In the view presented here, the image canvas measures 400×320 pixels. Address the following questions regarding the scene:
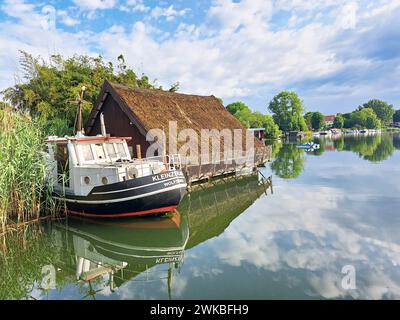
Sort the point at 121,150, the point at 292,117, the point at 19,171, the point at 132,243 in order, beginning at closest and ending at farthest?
1. the point at 132,243
2. the point at 19,171
3. the point at 121,150
4. the point at 292,117

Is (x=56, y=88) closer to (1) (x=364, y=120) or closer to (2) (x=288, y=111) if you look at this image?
(2) (x=288, y=111)

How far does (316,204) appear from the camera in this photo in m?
14.2

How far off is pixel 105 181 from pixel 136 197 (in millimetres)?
1496

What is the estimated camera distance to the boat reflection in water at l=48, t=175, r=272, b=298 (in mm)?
8148

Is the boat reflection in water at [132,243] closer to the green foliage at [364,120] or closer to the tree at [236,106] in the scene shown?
the tree at [236,106]

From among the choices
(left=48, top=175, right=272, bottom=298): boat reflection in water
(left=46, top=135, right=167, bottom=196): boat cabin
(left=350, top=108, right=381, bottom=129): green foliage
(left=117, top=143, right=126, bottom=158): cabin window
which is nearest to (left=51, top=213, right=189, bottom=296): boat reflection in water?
(left=48, top=175, right=272, bottom=298): boat reflection in water

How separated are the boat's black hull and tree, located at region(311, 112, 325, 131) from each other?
101 meters

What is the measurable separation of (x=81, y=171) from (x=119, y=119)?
7.21 m

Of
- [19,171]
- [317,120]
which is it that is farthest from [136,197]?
[317,120]

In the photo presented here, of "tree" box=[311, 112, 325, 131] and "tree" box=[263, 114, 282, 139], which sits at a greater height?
"tree" box=[311, 112, 325, 131]

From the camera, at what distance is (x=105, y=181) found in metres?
11.8

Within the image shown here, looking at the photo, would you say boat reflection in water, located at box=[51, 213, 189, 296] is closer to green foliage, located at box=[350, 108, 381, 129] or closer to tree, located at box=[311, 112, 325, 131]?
tree, located at box=[311, 112, 325, 131]

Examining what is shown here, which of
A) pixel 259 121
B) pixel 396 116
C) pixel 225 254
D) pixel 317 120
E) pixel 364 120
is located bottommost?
pixel 225 254
